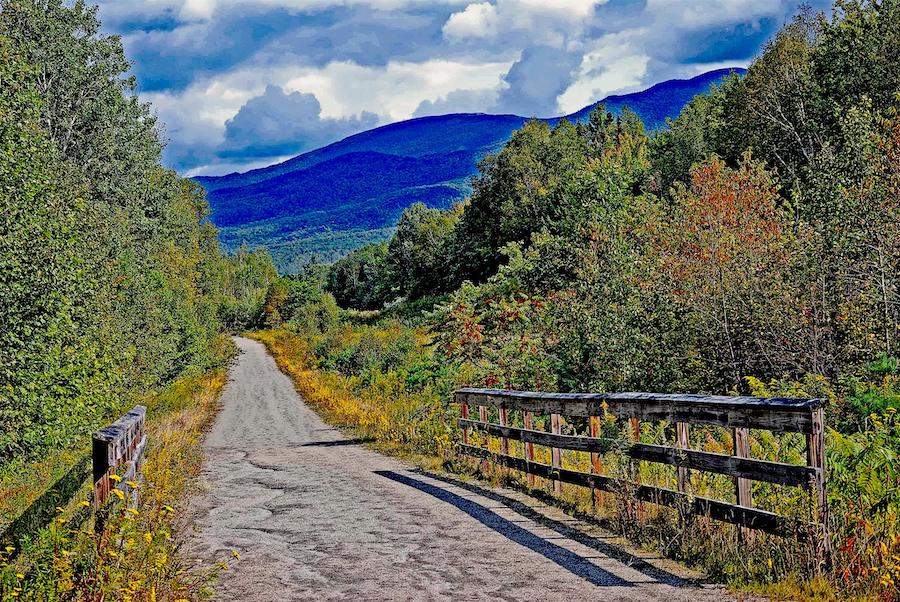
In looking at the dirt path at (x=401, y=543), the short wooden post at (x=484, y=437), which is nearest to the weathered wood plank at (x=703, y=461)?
the dirt path at (x=401, y=543)

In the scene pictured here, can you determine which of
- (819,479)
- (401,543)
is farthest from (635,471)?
(819,479)

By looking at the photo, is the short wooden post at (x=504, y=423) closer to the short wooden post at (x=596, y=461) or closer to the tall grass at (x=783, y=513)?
the tall grass at (x=783, y=513)

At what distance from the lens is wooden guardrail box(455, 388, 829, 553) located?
5.44 meters

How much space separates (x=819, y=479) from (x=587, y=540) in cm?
246

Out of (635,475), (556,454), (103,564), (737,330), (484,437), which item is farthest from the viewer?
(737,330)

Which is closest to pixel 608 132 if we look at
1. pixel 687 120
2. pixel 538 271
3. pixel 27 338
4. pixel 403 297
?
pixel 687 120

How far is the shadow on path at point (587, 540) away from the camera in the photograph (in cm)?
603

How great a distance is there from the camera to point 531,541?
24.3 feet

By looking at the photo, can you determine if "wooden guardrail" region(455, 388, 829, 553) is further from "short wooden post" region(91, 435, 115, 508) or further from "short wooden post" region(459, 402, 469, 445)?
"short wooden post" region(91, 435, 115, 508)

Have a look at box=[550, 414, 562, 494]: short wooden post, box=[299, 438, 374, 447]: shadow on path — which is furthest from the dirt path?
box=[299, 438, 374, 447]: shadow on path

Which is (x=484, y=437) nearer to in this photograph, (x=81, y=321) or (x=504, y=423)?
(x=504, y=423)

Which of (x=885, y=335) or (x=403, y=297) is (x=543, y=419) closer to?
(x=885, y=335)

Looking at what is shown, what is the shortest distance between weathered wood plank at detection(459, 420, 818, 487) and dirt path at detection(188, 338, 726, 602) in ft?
2.45

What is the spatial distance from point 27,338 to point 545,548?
17717 mm
